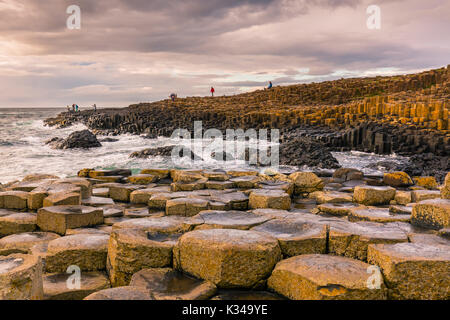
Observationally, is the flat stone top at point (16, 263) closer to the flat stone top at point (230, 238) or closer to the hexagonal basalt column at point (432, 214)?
the flat stone top at point (230, 238)

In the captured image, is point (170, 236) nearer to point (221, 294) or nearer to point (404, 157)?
point (221, 294)

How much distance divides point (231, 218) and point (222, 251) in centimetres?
138

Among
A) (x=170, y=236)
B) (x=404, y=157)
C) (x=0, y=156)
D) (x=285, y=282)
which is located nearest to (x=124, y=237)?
(x=170, y=236)

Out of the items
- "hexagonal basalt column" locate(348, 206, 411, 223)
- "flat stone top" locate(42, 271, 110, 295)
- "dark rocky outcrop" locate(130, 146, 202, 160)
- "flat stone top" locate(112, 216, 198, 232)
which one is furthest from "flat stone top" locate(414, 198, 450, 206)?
"dark rocky outcrop" locate(130, 146, 202, 160)

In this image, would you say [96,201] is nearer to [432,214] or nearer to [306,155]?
[432,214]

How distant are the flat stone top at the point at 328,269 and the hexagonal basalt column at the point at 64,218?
2.82m

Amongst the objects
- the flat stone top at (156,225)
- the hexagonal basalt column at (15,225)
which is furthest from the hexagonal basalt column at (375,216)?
the hexagonal basalt column at (15,225)

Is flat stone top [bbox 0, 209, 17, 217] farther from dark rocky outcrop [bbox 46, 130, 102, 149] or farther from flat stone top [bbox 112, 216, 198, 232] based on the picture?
dark rocky outcrop [bbox 46, 130, 102, 149]

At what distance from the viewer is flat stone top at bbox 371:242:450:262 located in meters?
2.67

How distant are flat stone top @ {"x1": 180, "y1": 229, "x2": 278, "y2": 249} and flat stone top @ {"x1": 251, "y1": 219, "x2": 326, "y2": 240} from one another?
0.40m

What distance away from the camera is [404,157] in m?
14.4

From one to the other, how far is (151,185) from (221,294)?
15.9ft

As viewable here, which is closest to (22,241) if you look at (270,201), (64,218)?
(64,218)
